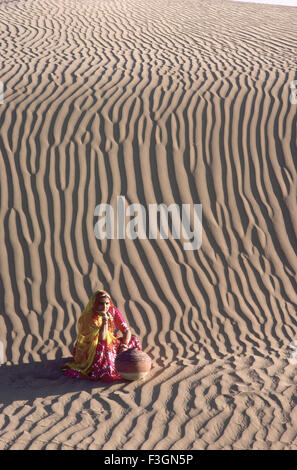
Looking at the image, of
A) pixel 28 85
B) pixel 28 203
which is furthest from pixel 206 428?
pixel 28 85

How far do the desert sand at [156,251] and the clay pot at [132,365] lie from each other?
0.13 metres

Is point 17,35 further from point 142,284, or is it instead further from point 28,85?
point 142,284

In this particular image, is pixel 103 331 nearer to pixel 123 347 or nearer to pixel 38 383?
pixel 123 347

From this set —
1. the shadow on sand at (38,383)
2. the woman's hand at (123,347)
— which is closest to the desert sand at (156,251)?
the shadow on sand at (38,383)

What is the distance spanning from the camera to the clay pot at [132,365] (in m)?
7.00

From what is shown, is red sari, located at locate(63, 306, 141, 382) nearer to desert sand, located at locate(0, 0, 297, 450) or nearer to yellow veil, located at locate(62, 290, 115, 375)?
yellow veil, located at locate(62, 290, 115, 375)

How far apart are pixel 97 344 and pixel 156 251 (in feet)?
8.20

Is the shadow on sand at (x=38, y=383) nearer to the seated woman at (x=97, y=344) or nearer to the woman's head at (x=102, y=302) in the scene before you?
the seated woman at (x=97, y=344)

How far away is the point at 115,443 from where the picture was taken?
5.76 m

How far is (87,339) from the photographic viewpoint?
7375 mm

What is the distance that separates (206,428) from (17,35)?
1402 centimetres

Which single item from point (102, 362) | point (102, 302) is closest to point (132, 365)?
point (102, 362)

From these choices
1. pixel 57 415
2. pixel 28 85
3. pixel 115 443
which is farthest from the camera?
pixel 28 85
